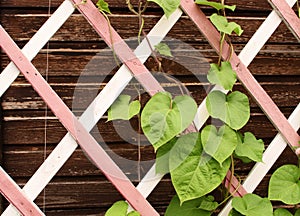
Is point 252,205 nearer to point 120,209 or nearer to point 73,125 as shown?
point 120,209

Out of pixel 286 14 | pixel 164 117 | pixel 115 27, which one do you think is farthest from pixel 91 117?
pixel 286 14

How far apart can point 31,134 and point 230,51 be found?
2.33 feet

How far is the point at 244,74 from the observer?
58.4 inches

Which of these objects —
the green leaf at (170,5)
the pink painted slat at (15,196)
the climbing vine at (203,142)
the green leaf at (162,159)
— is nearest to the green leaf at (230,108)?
the climbing vine at (203,142)

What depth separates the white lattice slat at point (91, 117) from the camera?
1405mm

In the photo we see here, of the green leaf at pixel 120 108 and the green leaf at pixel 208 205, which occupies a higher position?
the green leaf at pixel 120 108

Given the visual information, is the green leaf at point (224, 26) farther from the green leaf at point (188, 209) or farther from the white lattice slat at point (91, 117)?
the green leaf at point (188, 209)

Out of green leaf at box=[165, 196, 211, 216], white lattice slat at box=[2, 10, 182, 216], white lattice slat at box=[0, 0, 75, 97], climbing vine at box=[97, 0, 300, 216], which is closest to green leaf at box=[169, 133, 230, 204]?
climbing vine at box=[97, 0, 300, 216]

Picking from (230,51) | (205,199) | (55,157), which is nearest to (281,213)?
(205,199)

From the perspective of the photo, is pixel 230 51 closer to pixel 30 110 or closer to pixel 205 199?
pixel 205 199

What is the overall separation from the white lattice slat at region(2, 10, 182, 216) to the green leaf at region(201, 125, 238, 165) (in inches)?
9.7

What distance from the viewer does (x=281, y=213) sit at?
154 centimetres

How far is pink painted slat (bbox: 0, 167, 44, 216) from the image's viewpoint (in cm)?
137

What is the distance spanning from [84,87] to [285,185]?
2.32 ft
